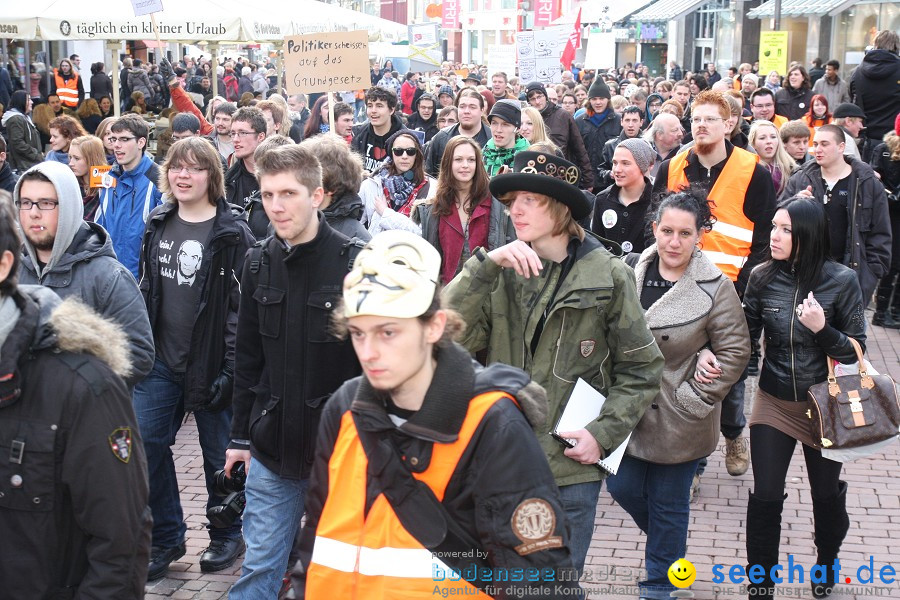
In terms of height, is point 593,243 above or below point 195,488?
above

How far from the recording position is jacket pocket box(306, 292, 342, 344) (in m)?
4.07

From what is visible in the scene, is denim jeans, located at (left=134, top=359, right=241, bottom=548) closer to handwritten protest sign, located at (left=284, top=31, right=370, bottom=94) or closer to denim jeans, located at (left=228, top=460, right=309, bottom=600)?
denim jeans, located at (left=228, top=460, right=309, bottom=600)

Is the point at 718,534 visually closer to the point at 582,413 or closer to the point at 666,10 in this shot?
the point at 582,413

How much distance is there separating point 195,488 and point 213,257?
6.59ft

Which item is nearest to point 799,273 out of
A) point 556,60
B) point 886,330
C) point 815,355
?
point 815,355

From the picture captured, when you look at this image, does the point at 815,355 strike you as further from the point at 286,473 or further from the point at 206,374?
the point at 206,374

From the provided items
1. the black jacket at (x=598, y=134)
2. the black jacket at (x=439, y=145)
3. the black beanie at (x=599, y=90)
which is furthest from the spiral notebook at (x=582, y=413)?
the black beanie at (x=599, y=90)

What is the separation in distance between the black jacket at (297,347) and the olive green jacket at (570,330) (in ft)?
1.60

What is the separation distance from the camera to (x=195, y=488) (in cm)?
668

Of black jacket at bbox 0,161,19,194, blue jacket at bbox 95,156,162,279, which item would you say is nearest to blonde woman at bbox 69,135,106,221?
blue jacket at bbox 95,156,162,279

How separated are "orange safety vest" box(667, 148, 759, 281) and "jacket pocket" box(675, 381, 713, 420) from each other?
83.9 inches

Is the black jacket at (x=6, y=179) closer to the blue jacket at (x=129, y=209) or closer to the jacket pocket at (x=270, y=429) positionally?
the blue jacket at (x=129, y=209)

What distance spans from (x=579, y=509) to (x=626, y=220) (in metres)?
3.54

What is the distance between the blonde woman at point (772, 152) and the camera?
30.1 feet
